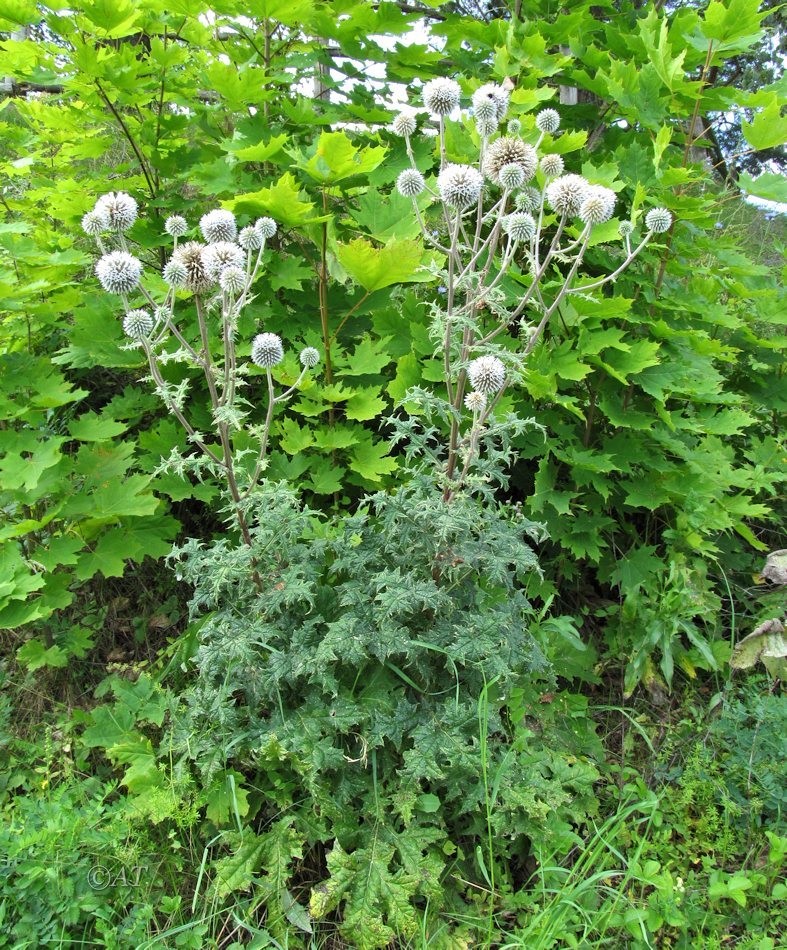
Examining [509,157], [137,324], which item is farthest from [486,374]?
[137,324]

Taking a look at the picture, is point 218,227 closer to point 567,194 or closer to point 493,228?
point 493,228

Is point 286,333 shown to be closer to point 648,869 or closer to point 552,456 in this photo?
point 552,456

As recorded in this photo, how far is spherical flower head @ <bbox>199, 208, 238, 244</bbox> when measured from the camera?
79.1 inches

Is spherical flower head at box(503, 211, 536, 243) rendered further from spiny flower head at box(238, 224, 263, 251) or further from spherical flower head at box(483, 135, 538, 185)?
spiny flower head at box(238, 224, 263, 251)

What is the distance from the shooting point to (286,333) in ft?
9.87

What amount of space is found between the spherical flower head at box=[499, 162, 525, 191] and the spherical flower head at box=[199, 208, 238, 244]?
0.82m

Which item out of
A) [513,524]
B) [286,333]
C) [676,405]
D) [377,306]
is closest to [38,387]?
[286,333]

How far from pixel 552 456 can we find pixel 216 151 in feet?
7.05

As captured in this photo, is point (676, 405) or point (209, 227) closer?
point (209, 227)

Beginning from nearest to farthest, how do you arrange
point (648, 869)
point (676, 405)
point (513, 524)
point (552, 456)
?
point (648, 869) < point (513, 524) < point (552, 456) < point (676, 405)

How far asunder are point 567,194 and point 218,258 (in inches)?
39.7

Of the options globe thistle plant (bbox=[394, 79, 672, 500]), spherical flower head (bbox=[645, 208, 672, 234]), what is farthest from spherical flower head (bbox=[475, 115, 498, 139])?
spherical flower head (bbox=[645, 208, 672, 234])

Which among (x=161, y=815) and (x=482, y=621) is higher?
(x=482, y=621)

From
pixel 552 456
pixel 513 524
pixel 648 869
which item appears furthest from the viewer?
pixel 552 456
